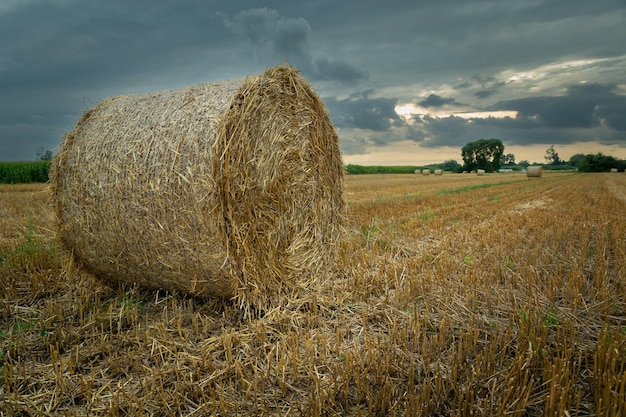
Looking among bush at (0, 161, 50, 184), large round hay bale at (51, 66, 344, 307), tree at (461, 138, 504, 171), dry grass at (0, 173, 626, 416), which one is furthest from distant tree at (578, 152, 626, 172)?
large round hay bale at (51, 66, 344, 307)

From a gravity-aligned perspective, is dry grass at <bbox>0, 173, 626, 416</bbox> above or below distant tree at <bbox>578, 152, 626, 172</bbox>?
below

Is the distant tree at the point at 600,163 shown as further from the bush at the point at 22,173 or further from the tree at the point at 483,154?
the bush at the point at 22,173

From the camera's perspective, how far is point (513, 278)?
4996mm

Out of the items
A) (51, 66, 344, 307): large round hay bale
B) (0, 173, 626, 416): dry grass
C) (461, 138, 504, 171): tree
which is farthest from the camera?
(461, 138, 504, 171): tree

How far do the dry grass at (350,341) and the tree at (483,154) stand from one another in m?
85.6

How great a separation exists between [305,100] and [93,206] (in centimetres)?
272

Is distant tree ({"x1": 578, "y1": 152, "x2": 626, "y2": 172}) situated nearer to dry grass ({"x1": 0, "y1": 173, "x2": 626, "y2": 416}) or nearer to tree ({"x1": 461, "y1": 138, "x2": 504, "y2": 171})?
tree ({"x1": 461, "y1": 138, "x2": 504, "y2": 171})

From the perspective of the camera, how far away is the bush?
25188 mm

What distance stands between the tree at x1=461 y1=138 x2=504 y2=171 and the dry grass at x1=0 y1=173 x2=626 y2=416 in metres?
85.6

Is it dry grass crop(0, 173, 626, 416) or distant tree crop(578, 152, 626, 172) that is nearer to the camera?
dry grass crop(0, 173, 626, 416)

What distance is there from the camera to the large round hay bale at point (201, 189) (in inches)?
160

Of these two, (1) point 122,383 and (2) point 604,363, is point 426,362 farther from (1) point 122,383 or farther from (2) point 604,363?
(1) point 122,383

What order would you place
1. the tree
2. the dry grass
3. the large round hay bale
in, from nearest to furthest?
the dry grass, the large round hay bale, the tree

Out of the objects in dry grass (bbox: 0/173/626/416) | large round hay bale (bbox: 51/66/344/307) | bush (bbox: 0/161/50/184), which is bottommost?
dry grass (bbox: 0/173/626/416)
